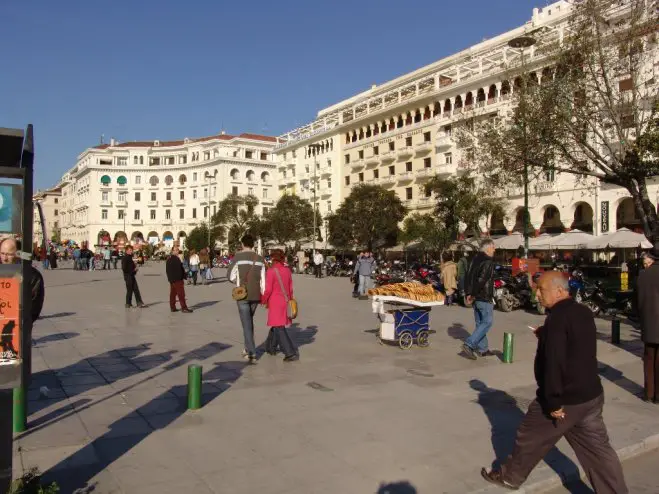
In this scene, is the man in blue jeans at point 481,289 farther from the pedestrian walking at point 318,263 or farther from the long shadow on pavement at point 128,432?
the pedestrian walking at point 318,263

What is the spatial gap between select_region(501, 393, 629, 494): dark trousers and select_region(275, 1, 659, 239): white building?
24.4 meters

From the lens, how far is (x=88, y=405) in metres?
6.03

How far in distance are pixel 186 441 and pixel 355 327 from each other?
7627mm

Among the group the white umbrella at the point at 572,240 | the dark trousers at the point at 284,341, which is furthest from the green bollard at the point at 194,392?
the white umbrella at the point at 572,240

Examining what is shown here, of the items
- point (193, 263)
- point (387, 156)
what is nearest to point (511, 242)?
point (193, 263)

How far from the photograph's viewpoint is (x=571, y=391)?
Answer: 3.71 meters

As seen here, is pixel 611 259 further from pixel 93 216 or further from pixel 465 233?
pixel 93 216

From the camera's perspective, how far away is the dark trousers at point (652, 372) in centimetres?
648

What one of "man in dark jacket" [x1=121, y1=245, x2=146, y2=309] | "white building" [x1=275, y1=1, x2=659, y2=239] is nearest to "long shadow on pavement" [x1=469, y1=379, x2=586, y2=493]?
"man in dark jacket" [x1=121, y1=245, x2=146, y2=309]

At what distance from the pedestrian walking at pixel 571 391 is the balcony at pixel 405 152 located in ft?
158

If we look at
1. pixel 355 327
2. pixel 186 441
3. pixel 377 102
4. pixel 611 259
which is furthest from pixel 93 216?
pixel 186 441

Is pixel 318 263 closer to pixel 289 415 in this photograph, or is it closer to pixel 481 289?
pixel 481 289

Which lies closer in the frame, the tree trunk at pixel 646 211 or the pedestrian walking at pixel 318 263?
the tree trunk at pixel 646 211

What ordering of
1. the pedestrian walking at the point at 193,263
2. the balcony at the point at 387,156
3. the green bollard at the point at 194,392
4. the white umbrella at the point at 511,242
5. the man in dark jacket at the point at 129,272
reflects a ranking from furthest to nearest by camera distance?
A: the balcony at the point at 387,156 → the white umbrella at the point at 511,242 → the pedestrian walking at the point at 193,263 → the man in dark jacket at the point at 129,272 → the green bollard at the point at 194,392
